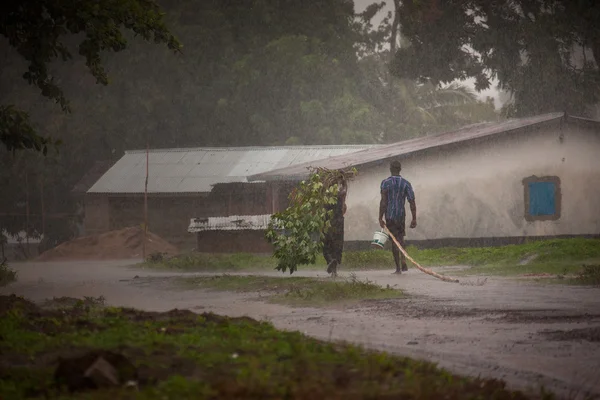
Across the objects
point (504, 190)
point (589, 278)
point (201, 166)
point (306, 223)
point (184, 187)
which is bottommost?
point (589, 278)

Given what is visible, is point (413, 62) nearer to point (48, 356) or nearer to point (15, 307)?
point (15, 307)

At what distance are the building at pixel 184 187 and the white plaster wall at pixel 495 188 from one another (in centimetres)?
968

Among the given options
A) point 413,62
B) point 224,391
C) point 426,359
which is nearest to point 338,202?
point 426,359

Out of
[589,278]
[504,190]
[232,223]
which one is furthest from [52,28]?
[504,190]

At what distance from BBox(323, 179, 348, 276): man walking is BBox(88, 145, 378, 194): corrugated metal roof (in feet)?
68.2

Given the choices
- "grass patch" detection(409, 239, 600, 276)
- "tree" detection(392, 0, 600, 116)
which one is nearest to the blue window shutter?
"grass patch" detection(409, 239, 600, 276)

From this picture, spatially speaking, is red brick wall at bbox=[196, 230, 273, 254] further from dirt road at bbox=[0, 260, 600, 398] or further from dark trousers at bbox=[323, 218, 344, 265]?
dirt road at bbox=[0, 260, 600, 398]

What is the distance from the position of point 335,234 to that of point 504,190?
41.8 feet

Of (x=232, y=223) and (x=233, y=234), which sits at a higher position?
(x=232, y=223)

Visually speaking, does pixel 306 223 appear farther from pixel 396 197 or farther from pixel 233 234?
pixel 233 234

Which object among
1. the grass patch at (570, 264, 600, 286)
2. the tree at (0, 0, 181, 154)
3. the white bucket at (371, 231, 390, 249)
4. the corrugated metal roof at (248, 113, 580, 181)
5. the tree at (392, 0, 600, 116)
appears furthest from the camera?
the tree at (392, 0, 600, 116)

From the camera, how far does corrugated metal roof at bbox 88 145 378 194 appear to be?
135 ft

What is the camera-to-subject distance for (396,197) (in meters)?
20.5

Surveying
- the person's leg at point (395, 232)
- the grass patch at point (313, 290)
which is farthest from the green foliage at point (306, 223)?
the person's leg at point (395, 232)
